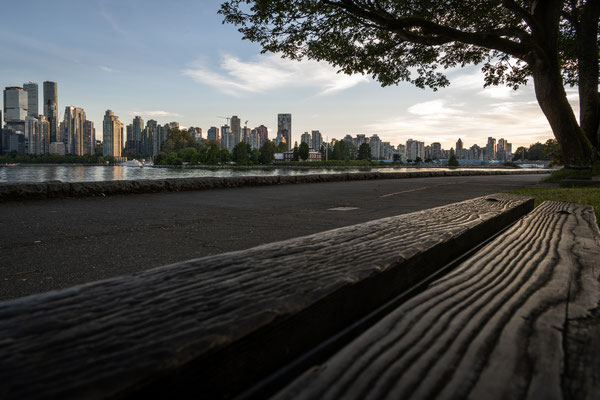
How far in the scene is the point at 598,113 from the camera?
11.9 metres

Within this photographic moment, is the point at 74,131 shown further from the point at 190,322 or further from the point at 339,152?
the point at 190,322

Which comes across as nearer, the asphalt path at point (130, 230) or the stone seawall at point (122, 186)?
the asphalt path at point (130, 230)

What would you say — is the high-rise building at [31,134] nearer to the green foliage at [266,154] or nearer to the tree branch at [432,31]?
the green foliage at [266,154]

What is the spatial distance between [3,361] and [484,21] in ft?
51.9

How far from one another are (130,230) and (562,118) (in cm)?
1215

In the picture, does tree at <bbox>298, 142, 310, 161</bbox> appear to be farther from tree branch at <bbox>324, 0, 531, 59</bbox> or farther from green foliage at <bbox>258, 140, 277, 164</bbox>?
tree branch at <bbox>324, 0, 531, 59</bbox>

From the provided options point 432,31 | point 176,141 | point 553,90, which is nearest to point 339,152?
point 176,141

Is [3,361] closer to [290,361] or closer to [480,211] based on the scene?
[290,361]

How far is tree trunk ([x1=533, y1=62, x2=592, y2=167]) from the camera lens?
1063 cm

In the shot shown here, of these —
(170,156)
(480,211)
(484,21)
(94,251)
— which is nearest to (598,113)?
(484,21)

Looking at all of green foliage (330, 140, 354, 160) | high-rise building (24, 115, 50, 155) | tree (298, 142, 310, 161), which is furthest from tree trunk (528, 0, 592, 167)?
high-rise building (24, 115, 50, 155)

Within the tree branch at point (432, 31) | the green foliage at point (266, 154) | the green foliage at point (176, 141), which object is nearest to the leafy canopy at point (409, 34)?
the tree branch at point (432, 31)

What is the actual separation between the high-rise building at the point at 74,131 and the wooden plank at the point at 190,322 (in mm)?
198327

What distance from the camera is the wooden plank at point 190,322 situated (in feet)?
1.21
